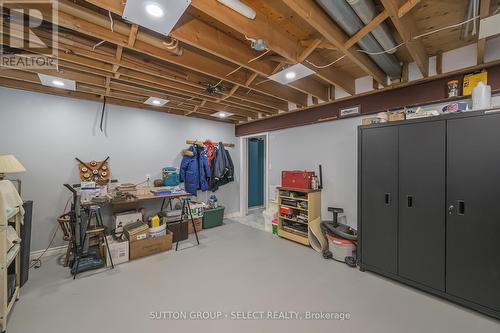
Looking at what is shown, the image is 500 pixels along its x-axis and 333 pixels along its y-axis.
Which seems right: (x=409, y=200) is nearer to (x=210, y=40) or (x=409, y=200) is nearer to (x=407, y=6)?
(x=407, y=6)

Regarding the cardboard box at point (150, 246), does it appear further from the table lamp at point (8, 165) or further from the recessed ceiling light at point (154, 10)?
the recessed ceiling light at point (154, 10)

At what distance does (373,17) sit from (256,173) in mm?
5324

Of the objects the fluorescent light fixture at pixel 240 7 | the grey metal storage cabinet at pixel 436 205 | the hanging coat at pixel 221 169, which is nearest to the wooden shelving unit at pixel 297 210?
the grey metal storage cabinet at pixel 436 205

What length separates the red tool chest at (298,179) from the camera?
12.3 feet

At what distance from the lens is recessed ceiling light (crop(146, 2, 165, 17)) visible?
4.74 feet

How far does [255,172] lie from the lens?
6660 mm

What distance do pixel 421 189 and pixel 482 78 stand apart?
1405 millimetres

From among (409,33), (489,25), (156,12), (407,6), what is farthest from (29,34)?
(489,25)

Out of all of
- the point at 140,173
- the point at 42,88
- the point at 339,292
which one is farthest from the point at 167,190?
the point at 339,292

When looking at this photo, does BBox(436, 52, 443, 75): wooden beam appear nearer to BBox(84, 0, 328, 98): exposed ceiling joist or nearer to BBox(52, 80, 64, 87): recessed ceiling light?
BBox(84, 0, 328, 98): exposed ceiling joist

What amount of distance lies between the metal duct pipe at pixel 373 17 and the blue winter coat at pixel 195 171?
12.7ft

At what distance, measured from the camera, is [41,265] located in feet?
9.55

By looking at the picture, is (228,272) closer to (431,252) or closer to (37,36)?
(431,252)

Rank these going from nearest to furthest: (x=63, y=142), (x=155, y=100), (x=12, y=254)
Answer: (x=12, y=254) < (x=63, y=142) < (x=155, y=100)
